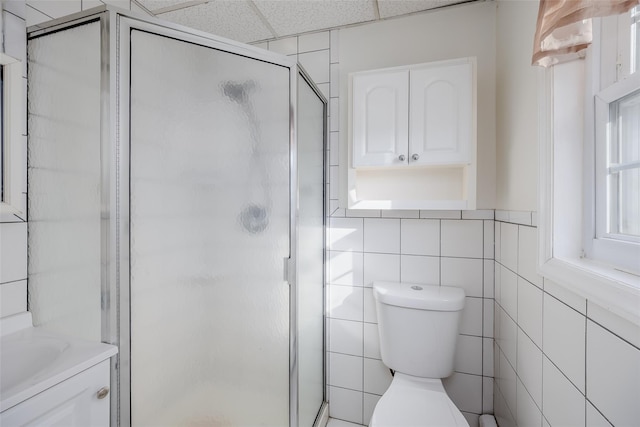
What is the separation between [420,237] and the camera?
1482mm

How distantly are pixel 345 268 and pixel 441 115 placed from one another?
92 cm

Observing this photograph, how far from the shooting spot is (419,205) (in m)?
1.33

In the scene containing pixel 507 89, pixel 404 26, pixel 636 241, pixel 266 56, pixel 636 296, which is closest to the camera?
pixel 636 296

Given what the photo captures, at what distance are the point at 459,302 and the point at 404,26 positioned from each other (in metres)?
1.44

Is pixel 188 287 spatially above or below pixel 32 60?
below

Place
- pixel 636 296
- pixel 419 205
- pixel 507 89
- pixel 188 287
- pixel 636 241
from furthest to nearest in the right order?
1. pixel 419 205
2. pixel 507 89
3. pixel 188 287
4. pixel 636 241
5. pixel 636 296

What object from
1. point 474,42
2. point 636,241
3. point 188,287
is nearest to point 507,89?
point 474,42

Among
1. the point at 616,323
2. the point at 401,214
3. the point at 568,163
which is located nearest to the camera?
the point at 616,323

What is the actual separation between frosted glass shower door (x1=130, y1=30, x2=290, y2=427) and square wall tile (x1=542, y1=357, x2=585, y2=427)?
90 cm

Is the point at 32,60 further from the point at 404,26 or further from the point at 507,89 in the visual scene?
the point at 507,89

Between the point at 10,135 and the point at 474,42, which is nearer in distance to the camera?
the point at 10,135

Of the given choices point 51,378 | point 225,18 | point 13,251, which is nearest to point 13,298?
point 13,251

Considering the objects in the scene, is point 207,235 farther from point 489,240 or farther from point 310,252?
point 489,240

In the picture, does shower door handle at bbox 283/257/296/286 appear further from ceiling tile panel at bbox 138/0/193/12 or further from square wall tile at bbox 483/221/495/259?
ceiling tile panel at bbox 138/0/193/12
